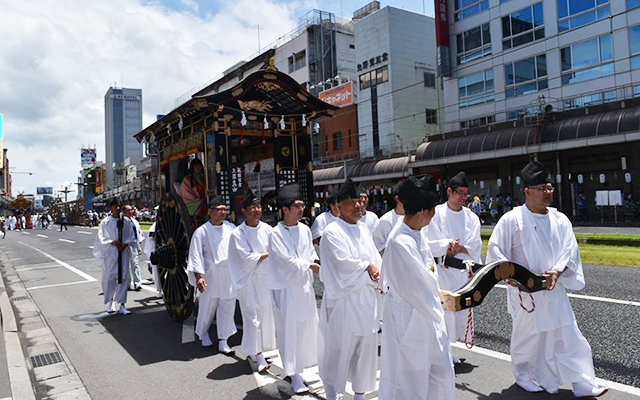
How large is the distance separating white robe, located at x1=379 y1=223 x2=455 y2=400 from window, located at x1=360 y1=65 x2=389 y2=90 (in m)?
33.2

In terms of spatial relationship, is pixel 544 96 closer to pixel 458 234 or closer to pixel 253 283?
pixel 458 234

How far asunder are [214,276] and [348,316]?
2.55 m

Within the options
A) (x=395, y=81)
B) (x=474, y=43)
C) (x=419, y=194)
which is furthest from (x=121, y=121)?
(x=419, y=194)

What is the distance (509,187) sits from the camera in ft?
82.0

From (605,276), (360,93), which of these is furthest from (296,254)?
Answer: (360,93)

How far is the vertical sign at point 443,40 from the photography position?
1136 inches

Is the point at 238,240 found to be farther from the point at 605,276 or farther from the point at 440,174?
the point at 440,174

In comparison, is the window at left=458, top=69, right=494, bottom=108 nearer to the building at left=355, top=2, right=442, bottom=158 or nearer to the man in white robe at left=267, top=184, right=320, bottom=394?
the building at left=355, top=2, right=442, bottom=158

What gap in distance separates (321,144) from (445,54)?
14559mm

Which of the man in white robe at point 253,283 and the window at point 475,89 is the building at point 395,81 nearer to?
the window at point 475,89

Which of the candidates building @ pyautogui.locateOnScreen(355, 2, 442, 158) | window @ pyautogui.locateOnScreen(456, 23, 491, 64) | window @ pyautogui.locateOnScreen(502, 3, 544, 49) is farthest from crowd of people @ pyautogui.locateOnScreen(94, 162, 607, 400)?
building @ pyautogui.locateOnScreen(355, 2, 442, 158)

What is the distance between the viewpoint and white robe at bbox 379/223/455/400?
306 cm

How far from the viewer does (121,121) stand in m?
132

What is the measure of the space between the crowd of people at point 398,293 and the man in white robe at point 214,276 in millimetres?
26
